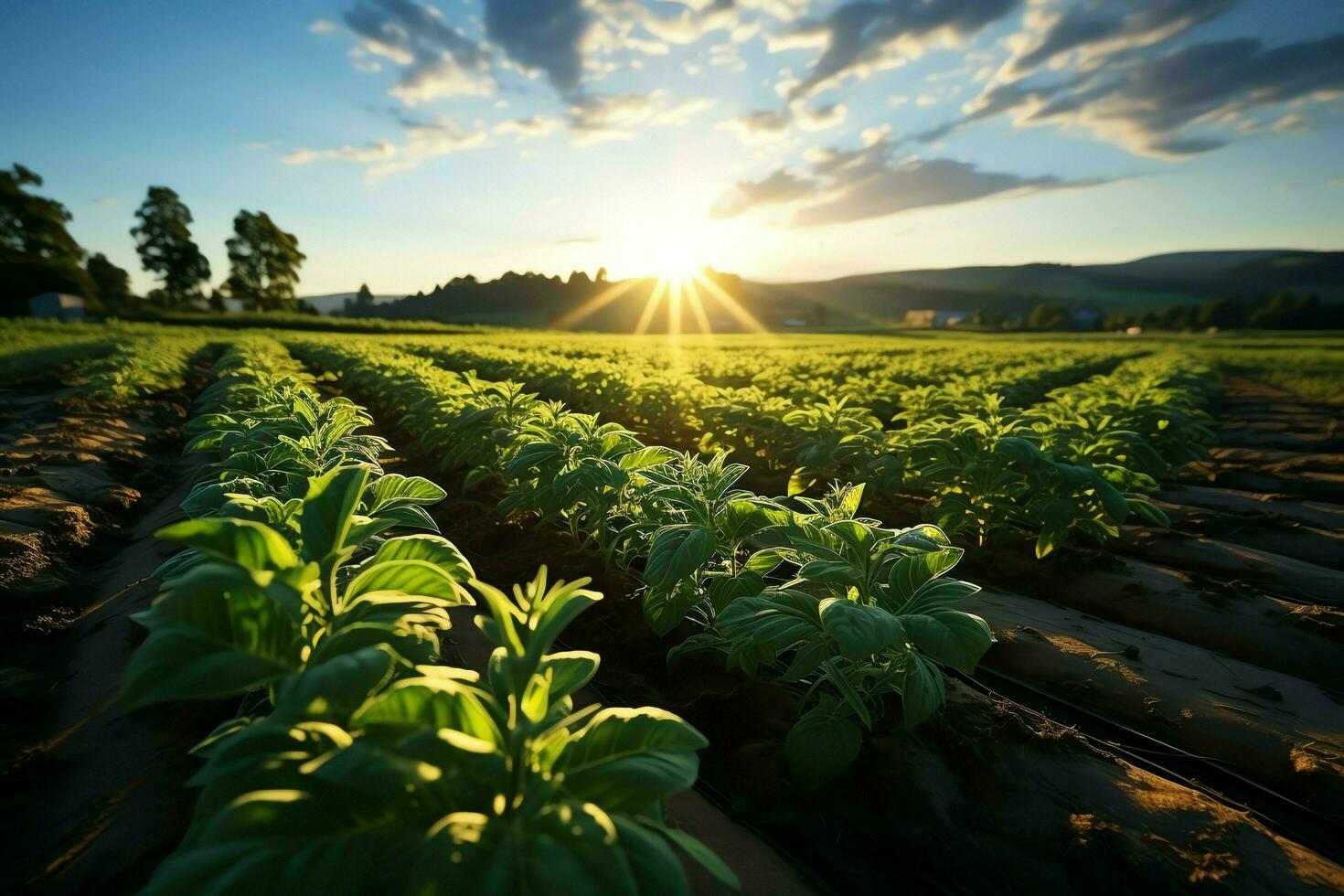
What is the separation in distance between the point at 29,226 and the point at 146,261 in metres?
8.18

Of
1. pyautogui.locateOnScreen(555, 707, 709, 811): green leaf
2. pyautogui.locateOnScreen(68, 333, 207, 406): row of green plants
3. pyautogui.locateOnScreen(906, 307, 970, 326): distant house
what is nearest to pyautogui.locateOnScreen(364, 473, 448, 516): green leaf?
pyautogui.locateOnScreen(555, 707, 709, 811): green leaf

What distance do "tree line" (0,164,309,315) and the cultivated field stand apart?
6236 cm

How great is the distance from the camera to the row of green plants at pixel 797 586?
6.15 feet

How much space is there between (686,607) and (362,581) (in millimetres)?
1423

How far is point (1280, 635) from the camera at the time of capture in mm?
3391

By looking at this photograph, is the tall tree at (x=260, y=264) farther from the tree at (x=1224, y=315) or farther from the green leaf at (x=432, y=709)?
the tree at (x=1224, y=315)

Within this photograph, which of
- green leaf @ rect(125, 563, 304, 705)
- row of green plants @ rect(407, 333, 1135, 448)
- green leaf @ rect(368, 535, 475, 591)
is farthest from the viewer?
row of green plants @ rect(407, 333, 1135, 448)

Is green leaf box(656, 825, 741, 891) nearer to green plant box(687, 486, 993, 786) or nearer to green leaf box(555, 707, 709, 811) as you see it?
green leaf box(555, 707, 709, 811)

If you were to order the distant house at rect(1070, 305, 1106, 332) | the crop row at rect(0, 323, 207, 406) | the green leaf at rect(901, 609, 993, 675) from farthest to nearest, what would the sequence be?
the distant house at rect(1070, 305, 1106, 332), the crop row at rect(0, 323, 207, 406), the green leaf at rect(901, 609, 993, 675)

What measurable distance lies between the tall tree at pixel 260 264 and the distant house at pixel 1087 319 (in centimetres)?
9575

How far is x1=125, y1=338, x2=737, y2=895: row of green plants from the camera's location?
939 millimetres

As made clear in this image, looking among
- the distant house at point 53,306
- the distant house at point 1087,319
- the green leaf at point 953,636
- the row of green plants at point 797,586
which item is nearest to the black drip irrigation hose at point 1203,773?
the row of green plants at point 797,586

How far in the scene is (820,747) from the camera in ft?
6.62

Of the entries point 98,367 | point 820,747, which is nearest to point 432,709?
point 820,747
